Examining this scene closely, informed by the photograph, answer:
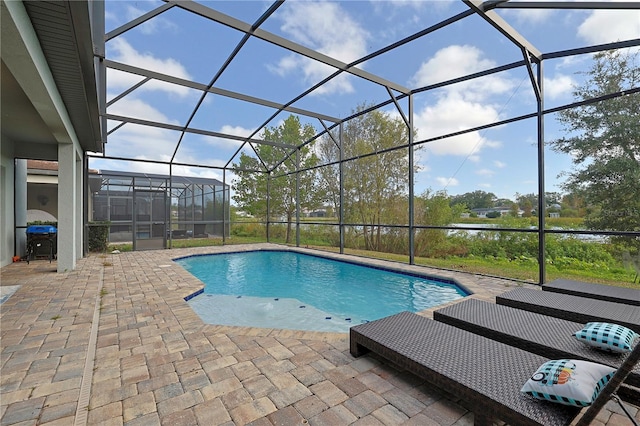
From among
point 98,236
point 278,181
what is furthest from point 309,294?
point 278,181

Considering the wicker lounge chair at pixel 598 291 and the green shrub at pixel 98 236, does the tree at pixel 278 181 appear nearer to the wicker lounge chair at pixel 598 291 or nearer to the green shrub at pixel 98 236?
the green shrub at pixel 98 236

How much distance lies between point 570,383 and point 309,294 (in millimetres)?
4873

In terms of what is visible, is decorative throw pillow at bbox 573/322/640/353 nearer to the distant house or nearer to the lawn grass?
the lawn grass

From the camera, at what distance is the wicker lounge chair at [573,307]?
268cm

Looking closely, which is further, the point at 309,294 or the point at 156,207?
the point at 156,207

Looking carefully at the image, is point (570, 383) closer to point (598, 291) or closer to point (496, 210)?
point (598, 291)

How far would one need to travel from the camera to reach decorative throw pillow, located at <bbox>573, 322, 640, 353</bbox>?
6.43ft

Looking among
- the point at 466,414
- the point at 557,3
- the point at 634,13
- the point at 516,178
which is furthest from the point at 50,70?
the point at 516,178

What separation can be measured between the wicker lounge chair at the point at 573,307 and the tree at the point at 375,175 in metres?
6.39

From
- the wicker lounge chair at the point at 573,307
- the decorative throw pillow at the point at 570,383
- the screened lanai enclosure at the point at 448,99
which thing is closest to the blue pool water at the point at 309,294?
the screened lanai enclosure at the point at 448,99

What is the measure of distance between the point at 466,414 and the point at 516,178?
649 centimetres

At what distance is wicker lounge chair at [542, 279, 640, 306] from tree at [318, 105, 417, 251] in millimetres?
5844

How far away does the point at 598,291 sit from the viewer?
3648 mm

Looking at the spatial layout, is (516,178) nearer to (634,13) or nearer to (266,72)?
(634,13)
